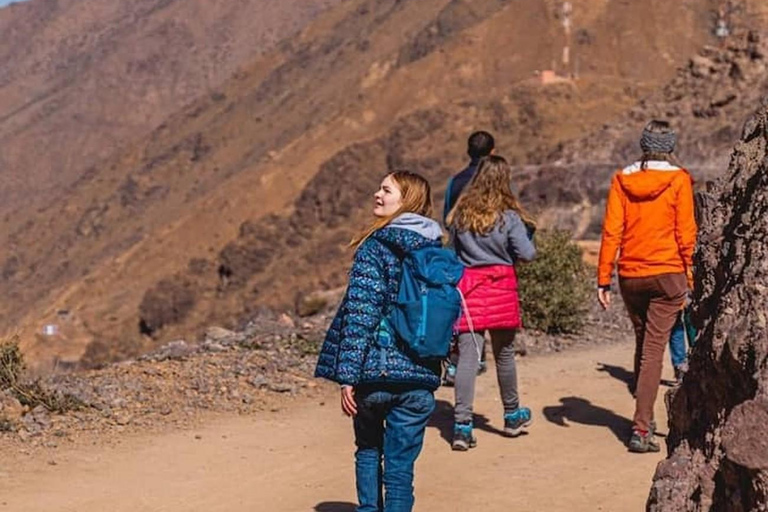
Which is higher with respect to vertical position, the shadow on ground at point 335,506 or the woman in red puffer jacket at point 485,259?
the woman in red puffer jacket at point 485,259

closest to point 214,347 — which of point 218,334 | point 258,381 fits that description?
point 258,381

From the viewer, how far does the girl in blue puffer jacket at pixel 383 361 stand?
494cm

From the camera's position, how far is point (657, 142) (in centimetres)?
682

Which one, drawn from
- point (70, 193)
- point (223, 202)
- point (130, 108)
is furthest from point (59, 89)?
point (223, 202)

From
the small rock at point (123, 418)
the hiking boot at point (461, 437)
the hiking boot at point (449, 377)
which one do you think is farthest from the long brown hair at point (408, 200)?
the hiking boot at point (449, 377)

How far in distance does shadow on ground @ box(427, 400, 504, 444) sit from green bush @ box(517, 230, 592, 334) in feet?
10.0

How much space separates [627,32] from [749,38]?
38.5 metres

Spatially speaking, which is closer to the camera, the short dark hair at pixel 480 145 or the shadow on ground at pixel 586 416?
Answer: the short dark hair at pixel 480 145

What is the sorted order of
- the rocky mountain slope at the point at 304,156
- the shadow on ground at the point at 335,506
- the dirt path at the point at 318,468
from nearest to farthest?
the shadow on ground at the point at 335,506, the dirt path at the point at 318,468, the rocky mountain slope at the point at 304,156

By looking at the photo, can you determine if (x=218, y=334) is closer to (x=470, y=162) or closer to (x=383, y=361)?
(x=470, y=162)

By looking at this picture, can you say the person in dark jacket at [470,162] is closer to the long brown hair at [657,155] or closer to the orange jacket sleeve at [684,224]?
the long brown hair at [657,155]

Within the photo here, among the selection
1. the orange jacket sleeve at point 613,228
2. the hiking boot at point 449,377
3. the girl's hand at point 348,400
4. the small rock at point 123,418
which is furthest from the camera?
the hiking boot at point 449,377

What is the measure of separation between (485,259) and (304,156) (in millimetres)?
61276

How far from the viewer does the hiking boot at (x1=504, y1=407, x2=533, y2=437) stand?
747 centimetres
